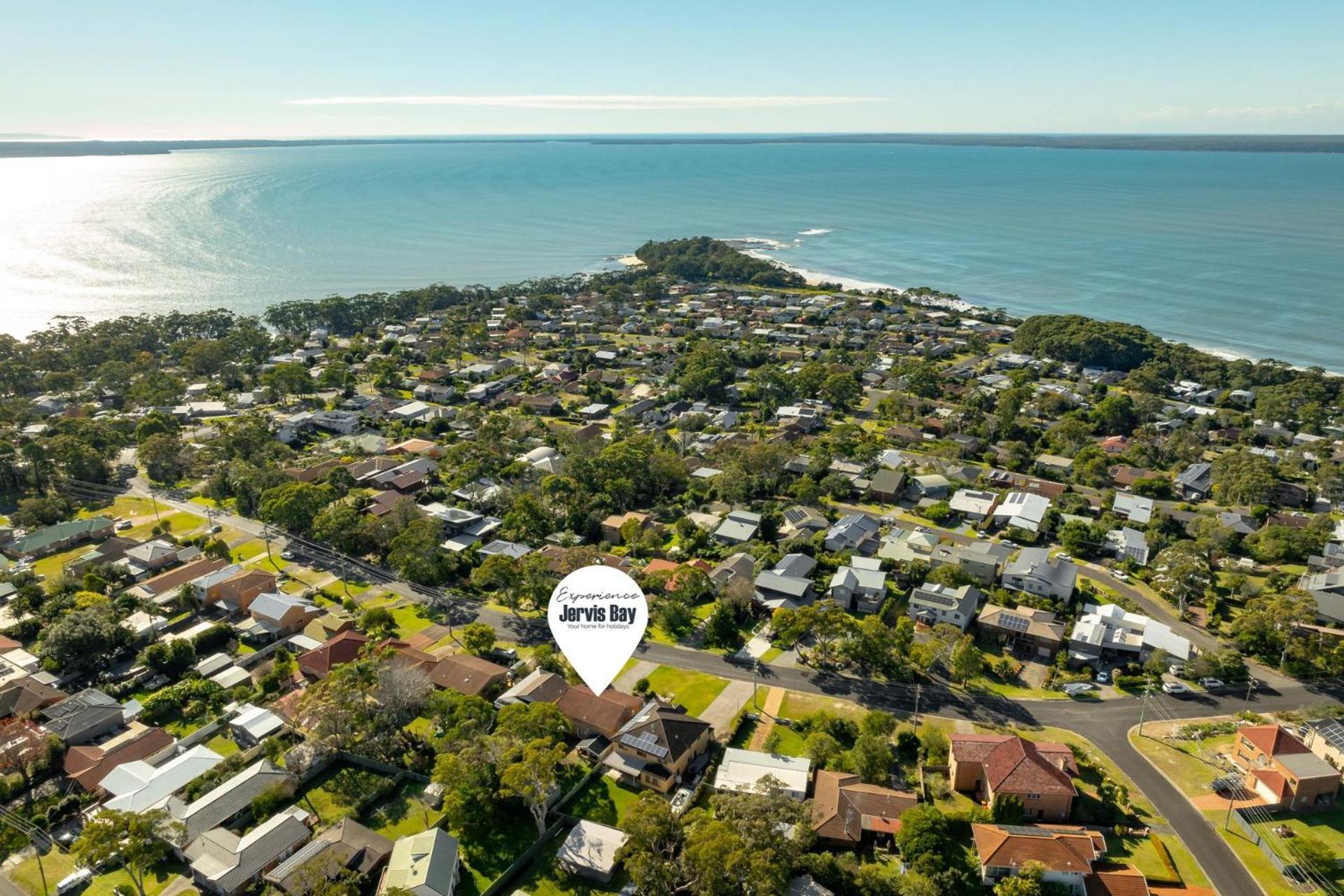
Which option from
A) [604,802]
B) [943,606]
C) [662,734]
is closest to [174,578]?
[604,802]

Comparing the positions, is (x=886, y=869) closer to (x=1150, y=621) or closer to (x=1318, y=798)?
(x=1318, y=798)

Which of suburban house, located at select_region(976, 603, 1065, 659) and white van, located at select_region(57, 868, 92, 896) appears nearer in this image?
white van, located at select_region(57, 868, 92, 896)

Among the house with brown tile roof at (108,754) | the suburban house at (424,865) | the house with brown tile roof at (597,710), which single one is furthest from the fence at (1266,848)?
the house with brown tile roof at (108,754)

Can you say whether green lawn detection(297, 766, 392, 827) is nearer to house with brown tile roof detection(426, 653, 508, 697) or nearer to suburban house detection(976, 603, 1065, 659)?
house with brown tile roof detection(426, 653, 508, 697)

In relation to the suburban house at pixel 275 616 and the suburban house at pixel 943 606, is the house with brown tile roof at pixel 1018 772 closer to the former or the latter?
the suburban house at pixel 943 606

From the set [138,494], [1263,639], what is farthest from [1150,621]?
[138,494]

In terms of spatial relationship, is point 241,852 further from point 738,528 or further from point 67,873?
point 738,528

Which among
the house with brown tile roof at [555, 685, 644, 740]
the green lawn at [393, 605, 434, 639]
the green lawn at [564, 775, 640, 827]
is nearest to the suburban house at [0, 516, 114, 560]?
the green lawn at [393, 605, 434, 639]
